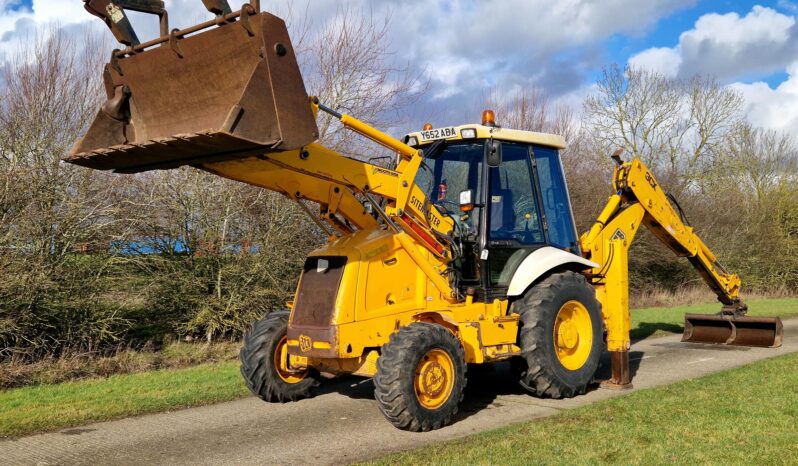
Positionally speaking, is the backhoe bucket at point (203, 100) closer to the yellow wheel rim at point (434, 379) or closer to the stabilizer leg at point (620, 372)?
the yellow wheel rim at point (434, 379)

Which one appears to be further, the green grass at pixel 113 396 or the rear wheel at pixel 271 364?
the rear wheel at pixel 271 364

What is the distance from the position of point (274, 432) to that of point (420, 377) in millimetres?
1378

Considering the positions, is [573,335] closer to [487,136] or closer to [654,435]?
[654,435]

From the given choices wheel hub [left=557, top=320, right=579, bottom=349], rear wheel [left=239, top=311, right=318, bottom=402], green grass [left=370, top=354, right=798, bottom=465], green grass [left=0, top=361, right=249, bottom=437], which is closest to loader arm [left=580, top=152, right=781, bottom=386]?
wheel hub [left=557, top=320, right=579, bottom=349]

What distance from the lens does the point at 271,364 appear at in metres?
7.02

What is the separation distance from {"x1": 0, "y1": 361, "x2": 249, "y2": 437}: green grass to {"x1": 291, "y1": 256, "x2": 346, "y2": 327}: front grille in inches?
67.2

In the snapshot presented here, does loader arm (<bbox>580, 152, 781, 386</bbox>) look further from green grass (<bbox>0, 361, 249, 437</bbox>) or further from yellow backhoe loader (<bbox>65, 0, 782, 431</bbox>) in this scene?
green grass (<bbox>0, 361, 249, 437</bbox>)

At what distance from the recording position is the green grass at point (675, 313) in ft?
45.4

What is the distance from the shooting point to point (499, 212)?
7.44m

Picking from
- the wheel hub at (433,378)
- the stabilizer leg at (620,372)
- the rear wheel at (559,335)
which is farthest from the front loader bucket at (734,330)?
the wheel hub at (433,378)

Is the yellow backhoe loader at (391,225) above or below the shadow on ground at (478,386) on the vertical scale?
above

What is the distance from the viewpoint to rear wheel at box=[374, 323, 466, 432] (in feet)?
19.1

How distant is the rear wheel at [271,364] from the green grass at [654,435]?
221 centimetres

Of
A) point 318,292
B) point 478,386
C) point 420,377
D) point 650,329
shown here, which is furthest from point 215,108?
point 650,329
